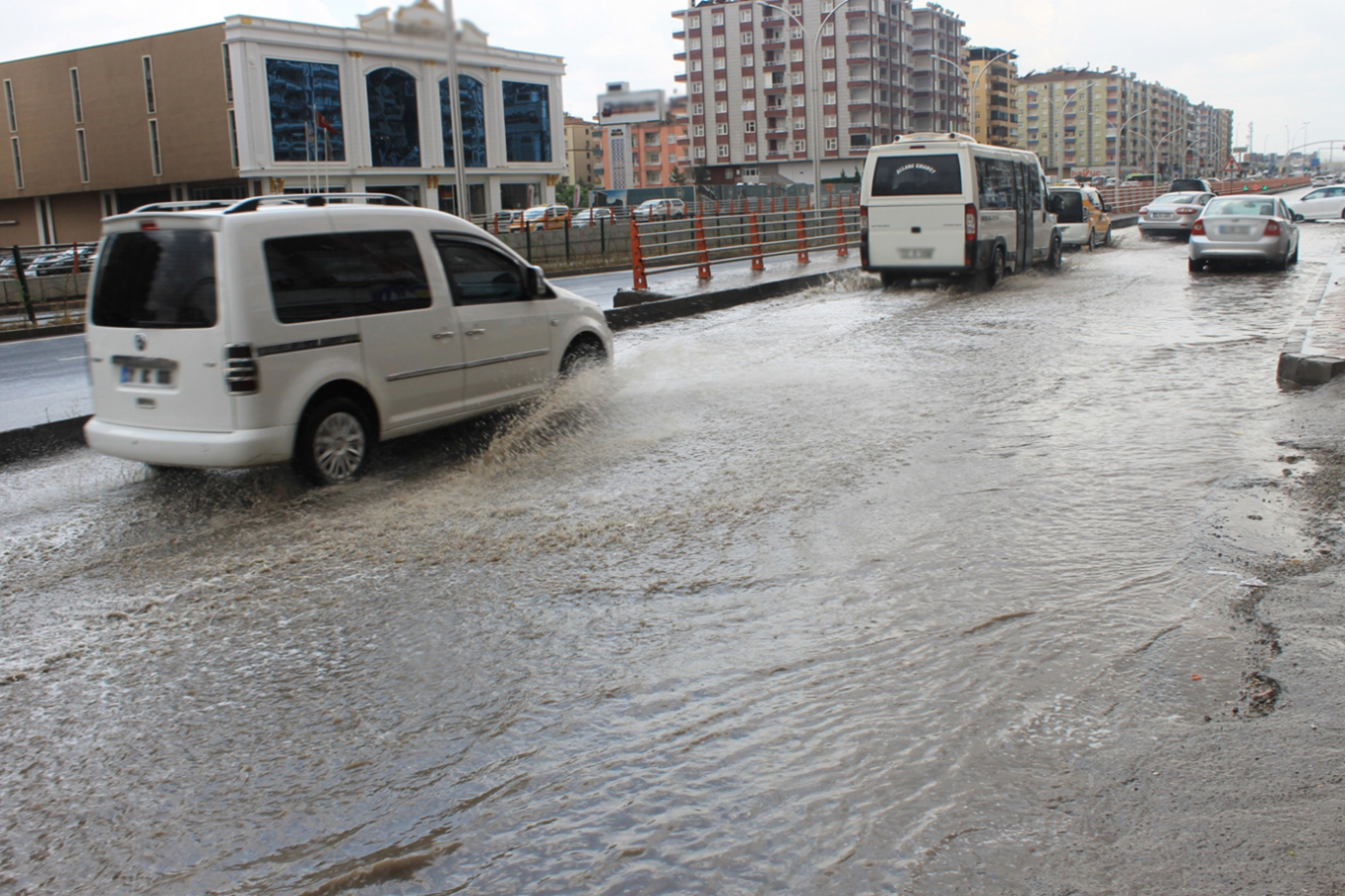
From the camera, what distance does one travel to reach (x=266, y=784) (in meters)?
3.38

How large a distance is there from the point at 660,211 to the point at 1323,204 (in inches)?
1044

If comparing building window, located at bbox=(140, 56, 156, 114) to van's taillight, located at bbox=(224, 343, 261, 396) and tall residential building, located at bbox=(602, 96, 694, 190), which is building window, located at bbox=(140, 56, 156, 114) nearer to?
van's taillight, located at bbox=(224, 343, 261, 396)

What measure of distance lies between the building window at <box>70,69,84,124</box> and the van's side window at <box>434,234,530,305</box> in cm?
7150

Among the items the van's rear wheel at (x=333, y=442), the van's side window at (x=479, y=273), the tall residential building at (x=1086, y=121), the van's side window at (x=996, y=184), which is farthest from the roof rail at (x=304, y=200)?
the tall residential building at (x=1086, y=121)

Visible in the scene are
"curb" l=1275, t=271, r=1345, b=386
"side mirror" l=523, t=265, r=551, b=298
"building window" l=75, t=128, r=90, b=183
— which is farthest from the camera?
"building window" l=75, t=128, r=90, b=183

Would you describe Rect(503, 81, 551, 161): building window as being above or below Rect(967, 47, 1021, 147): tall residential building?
below

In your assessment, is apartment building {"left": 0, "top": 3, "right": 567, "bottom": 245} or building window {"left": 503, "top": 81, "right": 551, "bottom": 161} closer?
apartment building {"left": 0, "top": 3, "right": 567, "bottom": 245}

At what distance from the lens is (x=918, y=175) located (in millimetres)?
18266

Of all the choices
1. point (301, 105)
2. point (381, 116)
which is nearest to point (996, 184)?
point (301, 105)

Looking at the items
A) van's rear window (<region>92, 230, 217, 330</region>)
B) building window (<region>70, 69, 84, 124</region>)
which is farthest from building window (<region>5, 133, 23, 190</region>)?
van's rear window (<region>92, 230, 217, 330</region>)

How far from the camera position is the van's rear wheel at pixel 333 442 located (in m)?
6.63

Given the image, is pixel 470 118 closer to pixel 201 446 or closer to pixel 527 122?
pixel 527 122

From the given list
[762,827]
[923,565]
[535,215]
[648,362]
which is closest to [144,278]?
[923,565]

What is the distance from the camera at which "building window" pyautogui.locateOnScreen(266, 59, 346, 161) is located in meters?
58.9
